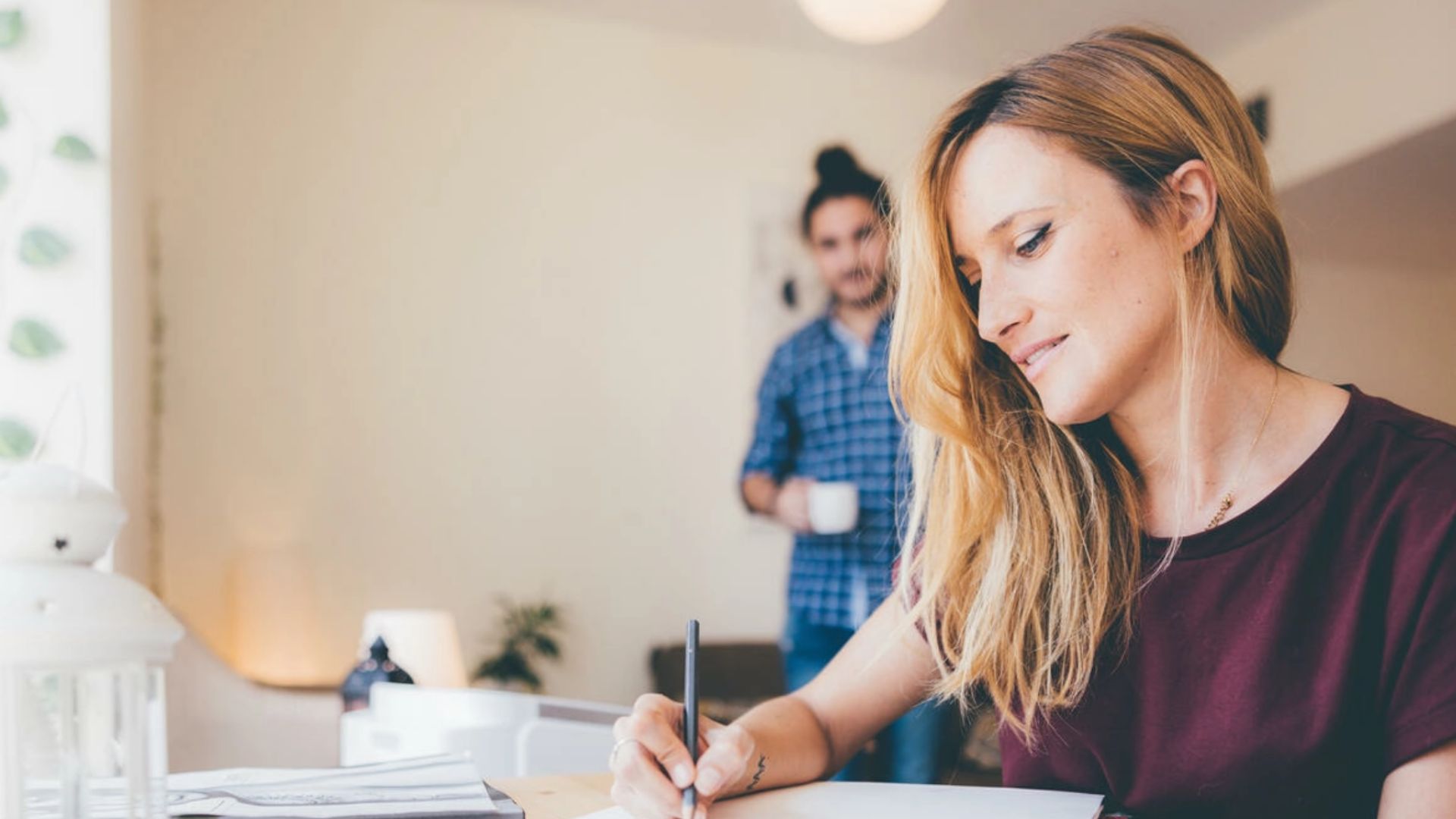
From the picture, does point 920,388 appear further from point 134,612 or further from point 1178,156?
point 134,612

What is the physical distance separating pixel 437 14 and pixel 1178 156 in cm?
331

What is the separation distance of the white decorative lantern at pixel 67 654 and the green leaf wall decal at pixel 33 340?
1787 millimetres

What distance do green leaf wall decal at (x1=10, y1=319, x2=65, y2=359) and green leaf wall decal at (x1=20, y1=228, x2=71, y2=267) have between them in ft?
0.37

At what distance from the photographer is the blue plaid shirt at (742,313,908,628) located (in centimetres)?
318

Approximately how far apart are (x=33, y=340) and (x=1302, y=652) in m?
2.13

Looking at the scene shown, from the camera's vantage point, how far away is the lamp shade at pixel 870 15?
110 inches

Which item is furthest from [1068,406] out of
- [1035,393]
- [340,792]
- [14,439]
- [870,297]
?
[870,297]

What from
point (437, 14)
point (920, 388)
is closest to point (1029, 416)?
point (920, 388)

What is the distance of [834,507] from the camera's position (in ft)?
9.31

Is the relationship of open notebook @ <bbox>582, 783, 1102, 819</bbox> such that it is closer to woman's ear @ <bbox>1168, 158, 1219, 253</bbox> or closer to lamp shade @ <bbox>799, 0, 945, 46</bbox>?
woman's ear @ <bbox>1168, 158, 1219, 253</bbox>

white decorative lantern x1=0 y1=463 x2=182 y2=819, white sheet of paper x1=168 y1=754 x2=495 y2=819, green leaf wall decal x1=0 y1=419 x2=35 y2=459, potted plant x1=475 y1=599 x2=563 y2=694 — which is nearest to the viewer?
white decorative lantern x1=0 y1=463 x2=182 y2=819

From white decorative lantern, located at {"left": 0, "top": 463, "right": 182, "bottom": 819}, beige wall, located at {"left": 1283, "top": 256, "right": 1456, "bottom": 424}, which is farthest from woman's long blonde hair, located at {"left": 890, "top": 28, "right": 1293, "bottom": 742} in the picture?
beige wall, located at {"left": 1283, "top": 256, "right": 1456, "bottom": 424}

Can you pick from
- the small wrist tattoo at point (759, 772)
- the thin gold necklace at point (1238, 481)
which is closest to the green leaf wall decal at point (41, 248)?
the small wrist tattoo at point (759, 772)

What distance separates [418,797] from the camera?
0.82 metres
